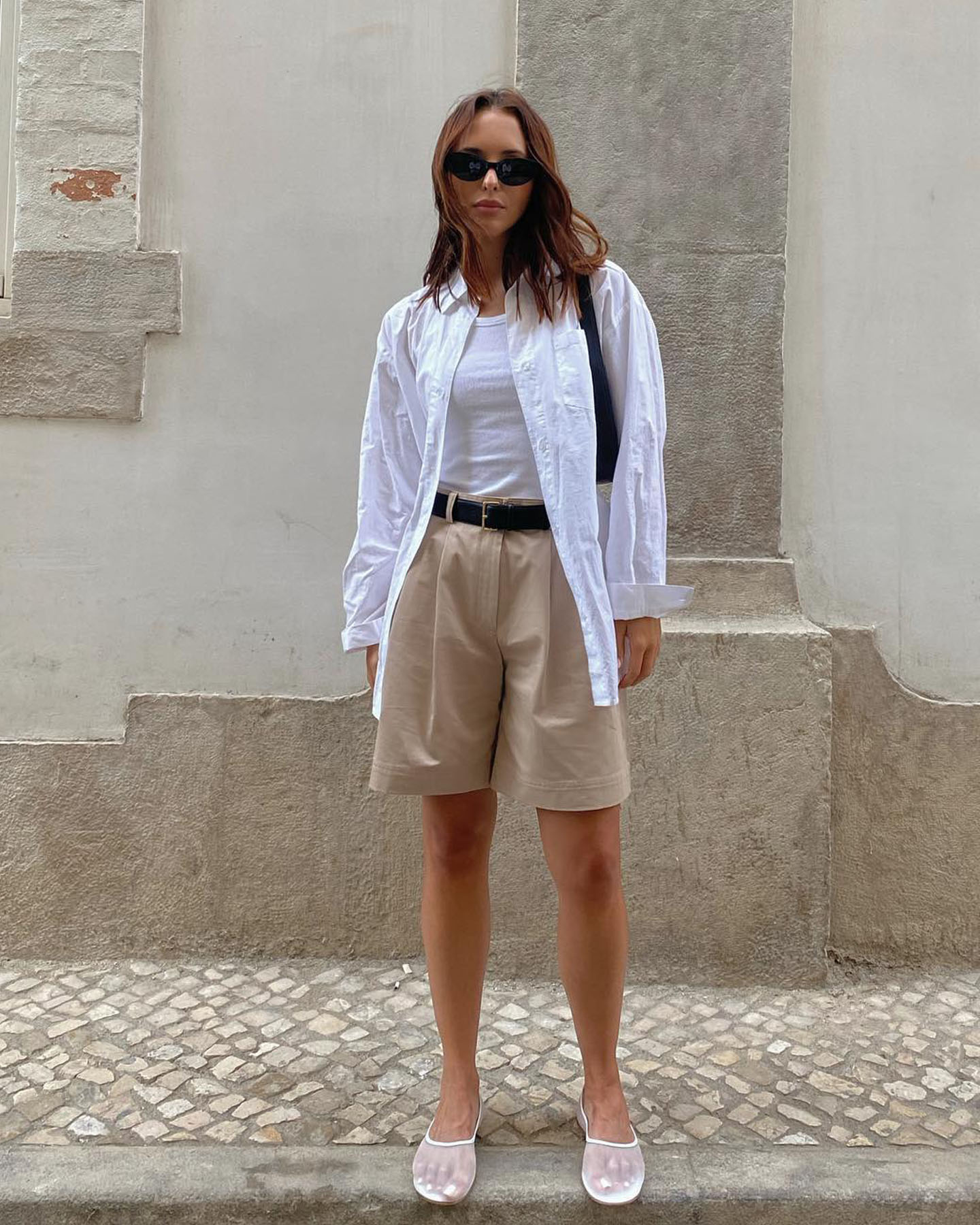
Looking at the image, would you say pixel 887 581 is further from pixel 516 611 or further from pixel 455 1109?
pixel 455 1109

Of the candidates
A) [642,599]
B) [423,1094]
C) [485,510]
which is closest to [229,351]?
[485,510]

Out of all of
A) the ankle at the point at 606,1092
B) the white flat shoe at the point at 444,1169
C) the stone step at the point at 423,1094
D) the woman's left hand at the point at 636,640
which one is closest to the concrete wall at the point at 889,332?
the stone step at the point at 423,1094

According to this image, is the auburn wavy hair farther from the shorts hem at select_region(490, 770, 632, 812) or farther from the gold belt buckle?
the shorts hem at select_region(490, 770, 632, 812)

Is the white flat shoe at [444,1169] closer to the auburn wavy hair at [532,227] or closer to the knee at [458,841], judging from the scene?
the knee at [458,841]

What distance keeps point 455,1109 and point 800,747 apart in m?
1.45

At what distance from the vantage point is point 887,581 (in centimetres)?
327

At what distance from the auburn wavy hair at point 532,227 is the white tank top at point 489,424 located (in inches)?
3.9

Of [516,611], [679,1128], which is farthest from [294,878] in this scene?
[516,611]

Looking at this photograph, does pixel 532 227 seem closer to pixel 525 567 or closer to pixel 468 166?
pixel 468 166

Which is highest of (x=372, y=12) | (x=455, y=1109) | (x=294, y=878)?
(x=372, y=12)

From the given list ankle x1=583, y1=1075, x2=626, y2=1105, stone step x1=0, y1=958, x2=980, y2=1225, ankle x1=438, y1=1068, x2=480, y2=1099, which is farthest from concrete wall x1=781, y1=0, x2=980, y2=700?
ankle x1=438, y1=1068, x2=480, y2=1099

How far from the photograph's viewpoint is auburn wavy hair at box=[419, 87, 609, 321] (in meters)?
2.04

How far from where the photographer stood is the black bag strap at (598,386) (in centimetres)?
206

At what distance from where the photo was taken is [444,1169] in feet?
7.02
